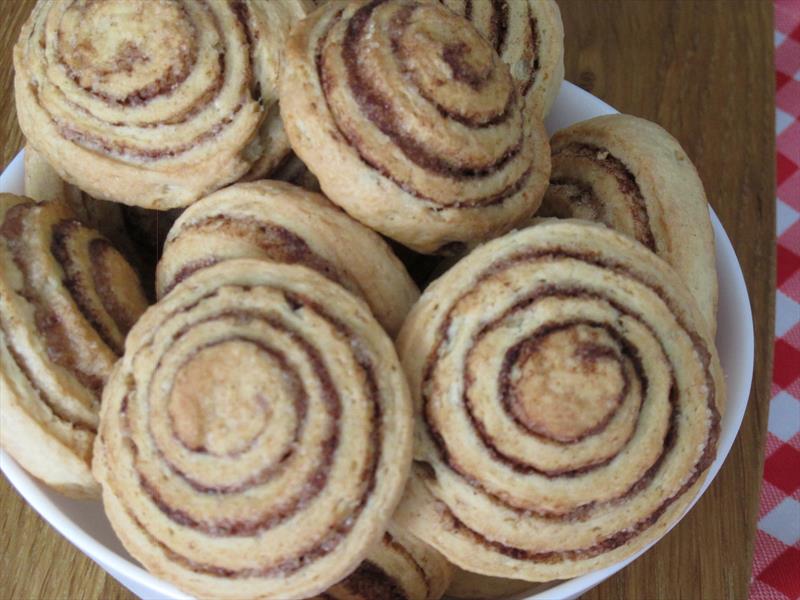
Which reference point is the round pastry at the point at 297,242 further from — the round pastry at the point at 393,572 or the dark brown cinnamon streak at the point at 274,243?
the round pastry at the point at 393,572

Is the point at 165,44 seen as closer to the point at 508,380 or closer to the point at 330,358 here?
the point at 330,358

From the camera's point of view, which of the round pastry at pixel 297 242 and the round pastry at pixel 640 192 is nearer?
the round pastry at pixel 297 242

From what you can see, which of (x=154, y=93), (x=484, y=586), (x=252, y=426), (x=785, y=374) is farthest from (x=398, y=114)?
(x=785, y=374)

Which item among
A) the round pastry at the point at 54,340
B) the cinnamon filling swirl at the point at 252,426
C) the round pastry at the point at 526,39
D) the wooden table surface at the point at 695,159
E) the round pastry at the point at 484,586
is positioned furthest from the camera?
the wooden table surface at the point at 695,159

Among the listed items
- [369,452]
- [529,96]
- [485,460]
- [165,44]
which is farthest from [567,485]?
[165,44]

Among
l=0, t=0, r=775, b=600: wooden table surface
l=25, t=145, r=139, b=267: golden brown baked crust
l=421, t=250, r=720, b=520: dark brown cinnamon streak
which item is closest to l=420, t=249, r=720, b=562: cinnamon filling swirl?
l=421, t=250, r=720, b=520: dark brown cinnamon streak

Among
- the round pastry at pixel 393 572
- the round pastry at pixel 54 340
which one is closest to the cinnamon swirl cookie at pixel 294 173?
the round pastry at pixel 54 340
